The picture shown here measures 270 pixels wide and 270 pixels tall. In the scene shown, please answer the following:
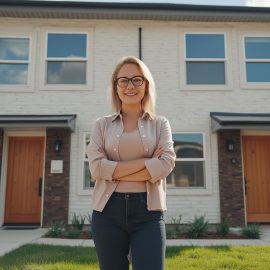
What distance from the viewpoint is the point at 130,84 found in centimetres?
218

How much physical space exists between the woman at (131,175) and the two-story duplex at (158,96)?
707 centimetres

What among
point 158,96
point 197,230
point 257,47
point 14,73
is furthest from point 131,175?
point 257,47

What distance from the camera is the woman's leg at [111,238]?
1932 millimetres

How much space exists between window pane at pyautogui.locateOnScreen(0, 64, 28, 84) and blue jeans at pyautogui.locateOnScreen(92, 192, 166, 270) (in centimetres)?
879

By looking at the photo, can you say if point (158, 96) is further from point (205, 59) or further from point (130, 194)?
point (130, 194)

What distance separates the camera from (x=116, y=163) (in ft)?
6.66

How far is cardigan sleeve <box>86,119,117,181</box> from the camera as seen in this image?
6.61 feet

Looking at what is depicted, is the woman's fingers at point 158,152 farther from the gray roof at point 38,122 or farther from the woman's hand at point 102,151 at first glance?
the gray roof at point 38,122

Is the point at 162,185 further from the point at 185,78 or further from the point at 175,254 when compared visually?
the point at 185,78

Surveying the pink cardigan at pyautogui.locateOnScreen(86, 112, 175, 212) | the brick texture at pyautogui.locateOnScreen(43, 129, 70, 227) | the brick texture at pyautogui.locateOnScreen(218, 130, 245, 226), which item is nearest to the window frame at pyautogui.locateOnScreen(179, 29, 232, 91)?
the brick texture at pyautogui.locateOnScreen(218, 130, 245, 226)

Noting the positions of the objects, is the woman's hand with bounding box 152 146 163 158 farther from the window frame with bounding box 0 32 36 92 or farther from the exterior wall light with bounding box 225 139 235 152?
the window frame with bounding box 0 32 36 92

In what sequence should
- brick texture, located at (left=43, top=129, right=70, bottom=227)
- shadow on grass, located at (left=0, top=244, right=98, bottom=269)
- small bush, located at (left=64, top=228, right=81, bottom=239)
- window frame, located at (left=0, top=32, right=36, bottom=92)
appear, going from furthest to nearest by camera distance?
window frame, located at (left=0, top=32, right=36, bottom=92), brick texture, located at (left=43, top=129, right=70, bottom=227), small bush, located at (left=64, top=228, right=81, bottom=239), shadow on grass, located at (left=0, top=244, right=98, bottom=269)

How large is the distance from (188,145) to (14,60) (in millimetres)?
5663

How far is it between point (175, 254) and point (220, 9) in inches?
287
